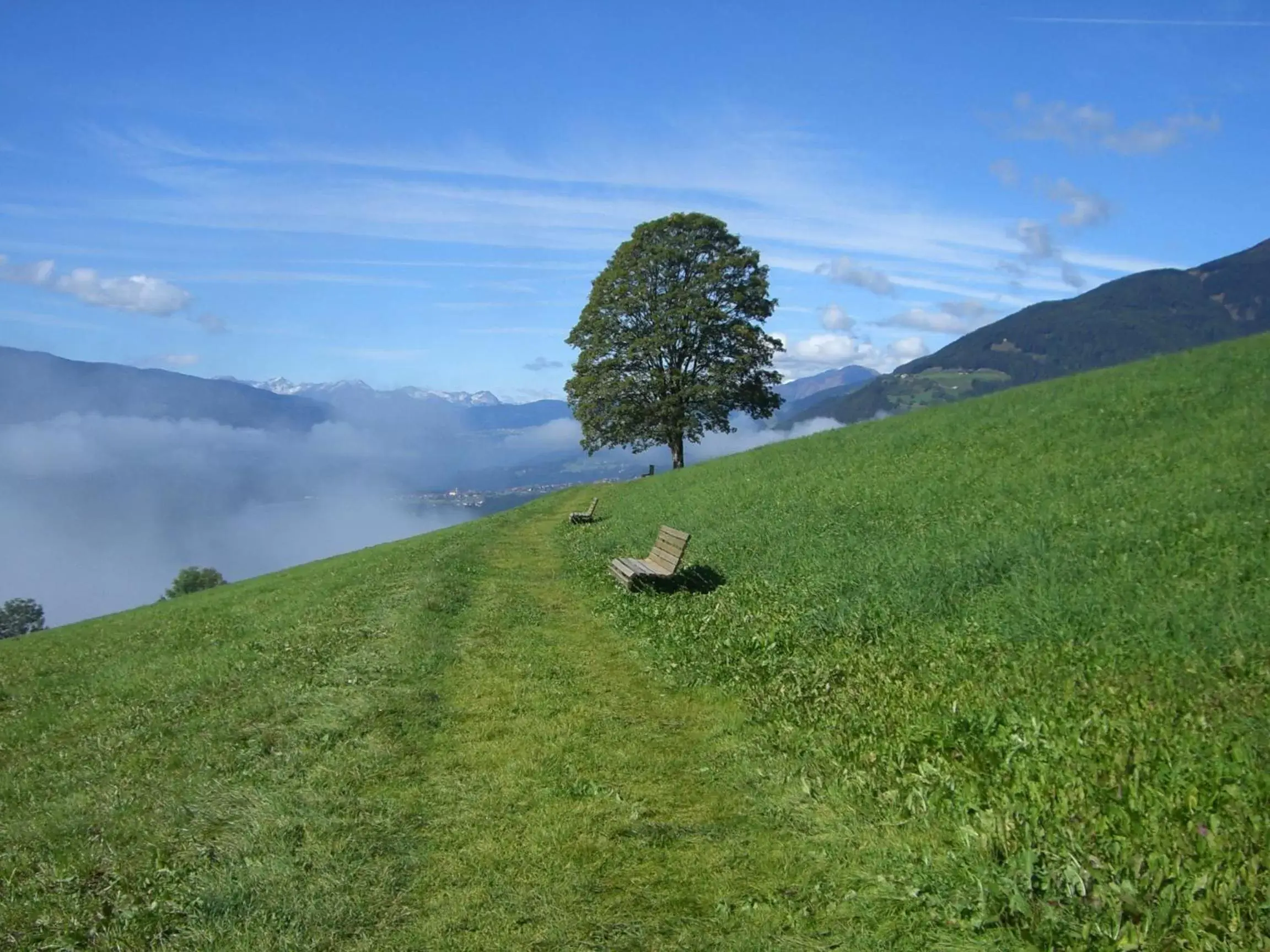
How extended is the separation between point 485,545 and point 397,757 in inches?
636

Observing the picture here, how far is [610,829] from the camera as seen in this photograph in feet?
20.4

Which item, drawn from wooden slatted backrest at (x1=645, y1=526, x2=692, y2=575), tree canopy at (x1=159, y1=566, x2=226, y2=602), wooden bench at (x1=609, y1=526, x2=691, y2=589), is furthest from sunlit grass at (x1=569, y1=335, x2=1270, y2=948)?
tree canopy at (x1=159, y1=566, x2=226, y2=602)

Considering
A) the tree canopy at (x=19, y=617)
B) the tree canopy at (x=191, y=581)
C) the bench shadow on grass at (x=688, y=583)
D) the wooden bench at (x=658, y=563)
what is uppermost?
the wooden bench at (x=658, y=563)

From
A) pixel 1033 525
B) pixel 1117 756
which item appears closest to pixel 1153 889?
pixel 1117 756

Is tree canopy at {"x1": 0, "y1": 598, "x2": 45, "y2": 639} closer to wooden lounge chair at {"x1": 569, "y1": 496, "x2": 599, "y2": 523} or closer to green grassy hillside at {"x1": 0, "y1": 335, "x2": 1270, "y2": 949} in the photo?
wooden lounge chair at {"x1": 569, "y1": 496, "x2": 599, "y2": 523}

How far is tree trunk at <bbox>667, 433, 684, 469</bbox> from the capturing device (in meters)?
43.8

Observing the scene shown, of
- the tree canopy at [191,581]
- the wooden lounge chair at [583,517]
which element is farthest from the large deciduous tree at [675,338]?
the tree canopy at [191,581]

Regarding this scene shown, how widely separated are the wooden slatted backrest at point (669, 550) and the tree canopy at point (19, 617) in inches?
3659

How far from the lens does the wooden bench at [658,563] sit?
48.9ft

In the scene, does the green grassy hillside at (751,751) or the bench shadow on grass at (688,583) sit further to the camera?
the bench shadow on grass at (688,583)

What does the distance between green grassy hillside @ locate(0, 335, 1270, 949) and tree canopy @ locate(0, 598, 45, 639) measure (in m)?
89.6

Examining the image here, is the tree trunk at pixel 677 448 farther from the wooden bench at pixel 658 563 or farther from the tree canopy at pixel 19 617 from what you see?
Result: the tree canopy at pixel 19 617

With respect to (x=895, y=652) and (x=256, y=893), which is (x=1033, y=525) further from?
(x=256, y=893)

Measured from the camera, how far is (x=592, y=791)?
6938 millimetres
